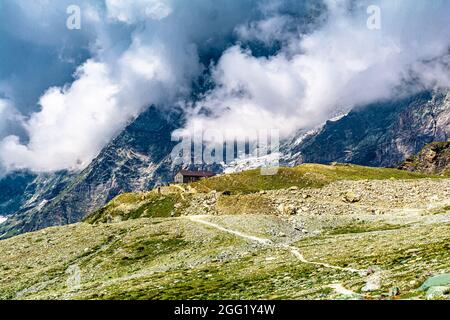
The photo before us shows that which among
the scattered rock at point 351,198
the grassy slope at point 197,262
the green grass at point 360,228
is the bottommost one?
the grassy slope at point 197,262

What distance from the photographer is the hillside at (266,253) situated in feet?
129

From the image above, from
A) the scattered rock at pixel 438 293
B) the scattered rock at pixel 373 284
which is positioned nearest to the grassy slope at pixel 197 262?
the scattered rock at pixel 373 284

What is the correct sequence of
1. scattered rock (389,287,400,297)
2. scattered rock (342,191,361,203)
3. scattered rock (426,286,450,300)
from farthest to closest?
scattered rock (342,191,361,203), scattered rock (389,287,400,297), scattered rock (426,286,450,300)

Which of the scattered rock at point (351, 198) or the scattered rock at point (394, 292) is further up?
the scattered rock at point (351, 198)

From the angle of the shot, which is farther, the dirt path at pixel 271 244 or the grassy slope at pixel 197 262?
the dirt path at pixel 271 244

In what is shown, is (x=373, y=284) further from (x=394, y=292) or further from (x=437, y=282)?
(x=437, y=282)

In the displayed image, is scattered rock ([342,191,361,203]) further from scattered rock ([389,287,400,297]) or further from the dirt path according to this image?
scattered rock ([389,287,400,297])

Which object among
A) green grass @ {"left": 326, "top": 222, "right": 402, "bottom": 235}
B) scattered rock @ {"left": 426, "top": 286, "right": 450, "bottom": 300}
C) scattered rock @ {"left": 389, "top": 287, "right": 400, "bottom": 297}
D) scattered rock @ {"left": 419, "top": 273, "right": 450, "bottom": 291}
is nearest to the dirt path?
scattered rock @ {"left": 419, "top": 273, "right": 450, "bottom": 291}

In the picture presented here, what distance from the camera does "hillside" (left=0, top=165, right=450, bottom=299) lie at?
129 ft

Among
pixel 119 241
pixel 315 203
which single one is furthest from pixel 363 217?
pixel 119 241

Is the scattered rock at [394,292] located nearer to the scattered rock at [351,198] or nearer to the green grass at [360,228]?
the green grass at [360,228]
